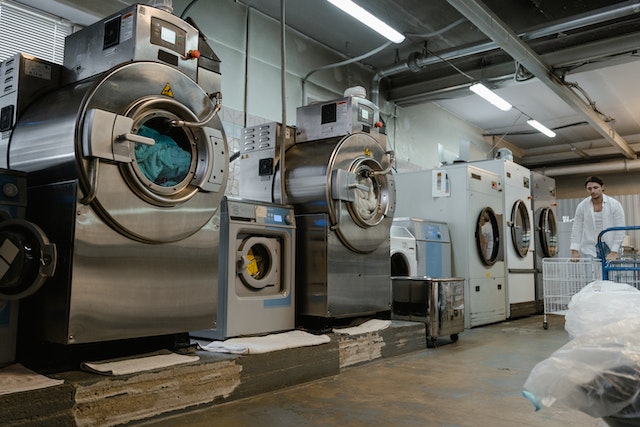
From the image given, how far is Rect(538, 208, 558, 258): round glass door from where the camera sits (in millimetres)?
7289

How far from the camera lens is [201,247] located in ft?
8.52

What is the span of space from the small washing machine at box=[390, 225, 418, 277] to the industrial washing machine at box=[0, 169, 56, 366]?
3388mm

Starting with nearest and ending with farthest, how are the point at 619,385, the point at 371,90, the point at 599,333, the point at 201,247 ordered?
1. the point at 619,385
2. the point at 599,333
3. the point at 201,247
4. the point at 371,90

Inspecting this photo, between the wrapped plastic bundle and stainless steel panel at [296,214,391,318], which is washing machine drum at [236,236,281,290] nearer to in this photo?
stainless steel panel at [296,214,391,318]

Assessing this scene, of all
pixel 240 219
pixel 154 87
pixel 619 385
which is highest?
pixel 154 87

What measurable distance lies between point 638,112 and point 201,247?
30.3ft

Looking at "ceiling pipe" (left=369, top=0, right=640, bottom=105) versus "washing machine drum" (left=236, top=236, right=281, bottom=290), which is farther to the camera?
"ceiling pipe" (left=369, top=0, right=640, bottom=105)

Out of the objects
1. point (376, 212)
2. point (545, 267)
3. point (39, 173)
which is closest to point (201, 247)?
point (39, 173)

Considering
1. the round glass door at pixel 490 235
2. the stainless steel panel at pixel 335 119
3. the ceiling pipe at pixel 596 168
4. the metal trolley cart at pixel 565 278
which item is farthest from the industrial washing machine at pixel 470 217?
the ceiling pipe at pixel 596 168

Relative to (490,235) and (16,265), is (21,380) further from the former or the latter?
(490,235)

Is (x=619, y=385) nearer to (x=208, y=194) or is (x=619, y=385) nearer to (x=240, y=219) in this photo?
(x=208, y=194)

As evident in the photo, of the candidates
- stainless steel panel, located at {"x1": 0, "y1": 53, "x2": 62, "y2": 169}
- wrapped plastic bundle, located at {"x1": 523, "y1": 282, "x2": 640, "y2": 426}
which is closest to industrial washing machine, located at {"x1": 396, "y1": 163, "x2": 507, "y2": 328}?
stainless steel panel, located at {"x1": 0, "y1": 53, "x2": 62, "y2": 169}

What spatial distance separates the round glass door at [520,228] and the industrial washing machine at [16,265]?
18.5 ft

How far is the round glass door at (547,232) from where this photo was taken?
7289 mm
